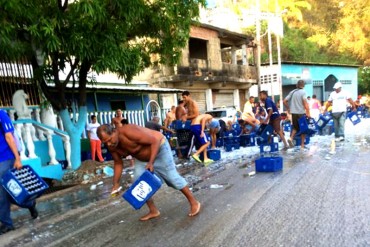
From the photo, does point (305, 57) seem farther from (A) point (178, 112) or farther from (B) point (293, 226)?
(B) point (293, 226)

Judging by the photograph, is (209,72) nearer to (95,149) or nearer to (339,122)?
(339,122)

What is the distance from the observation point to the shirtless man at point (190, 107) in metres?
9.19

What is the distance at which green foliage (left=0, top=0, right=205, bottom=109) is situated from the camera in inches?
249

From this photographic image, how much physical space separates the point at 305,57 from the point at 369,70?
7091 millimetres

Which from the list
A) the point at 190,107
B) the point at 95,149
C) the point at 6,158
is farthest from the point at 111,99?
the point at 6,158

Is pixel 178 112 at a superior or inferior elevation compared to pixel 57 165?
superior

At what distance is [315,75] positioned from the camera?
34781 millimetres

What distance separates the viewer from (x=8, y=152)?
477 centimetres

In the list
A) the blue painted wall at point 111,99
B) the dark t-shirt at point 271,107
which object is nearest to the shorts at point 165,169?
the dark t-shirt at point 271,107

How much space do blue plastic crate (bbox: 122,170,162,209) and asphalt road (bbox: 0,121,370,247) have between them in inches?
13.9

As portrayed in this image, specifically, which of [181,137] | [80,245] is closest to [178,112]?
[181,137]

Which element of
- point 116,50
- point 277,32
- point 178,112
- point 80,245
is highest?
point 277,32

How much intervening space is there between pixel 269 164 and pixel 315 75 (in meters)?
30.3

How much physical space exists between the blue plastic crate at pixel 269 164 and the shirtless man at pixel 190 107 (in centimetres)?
257
